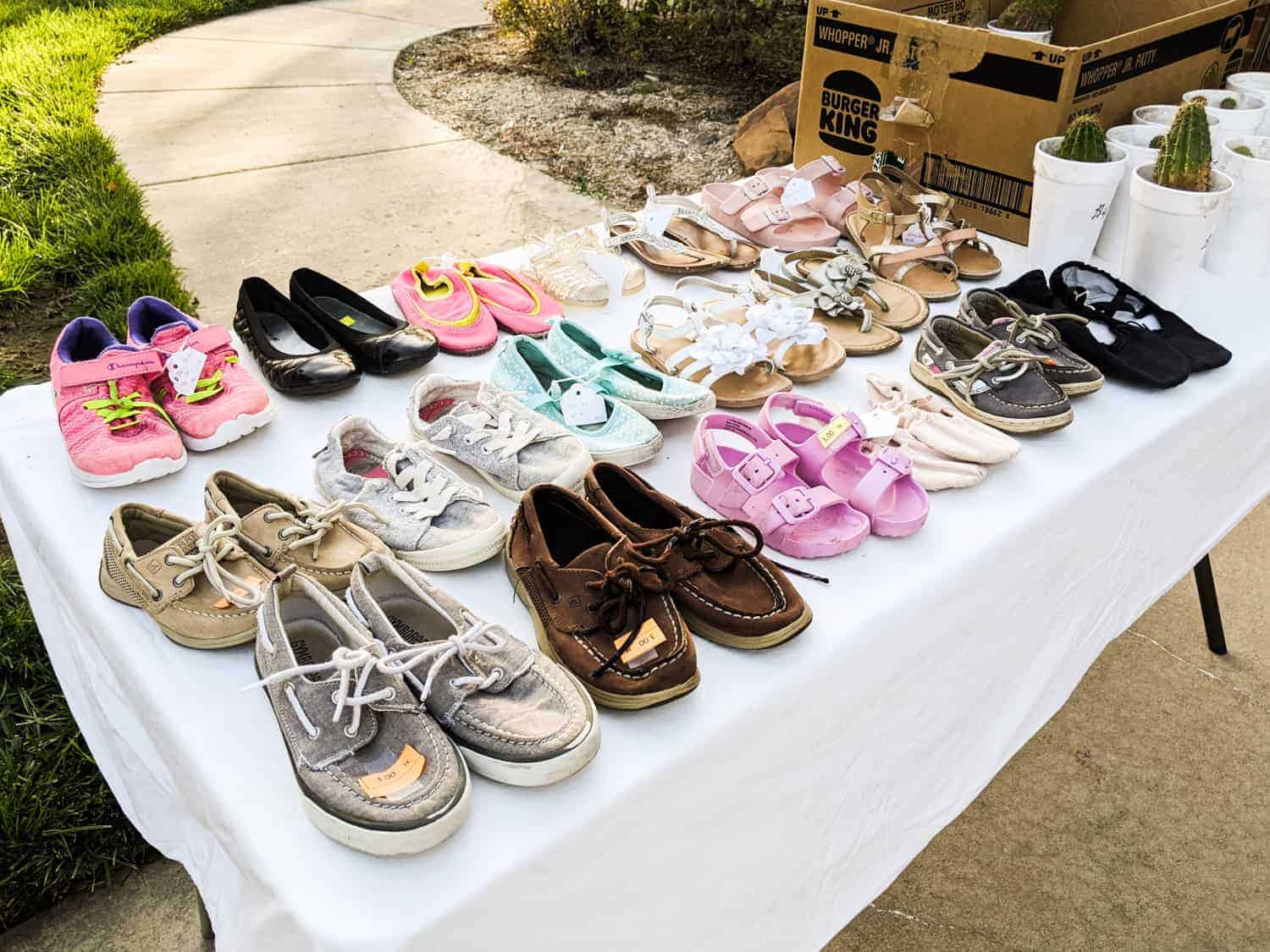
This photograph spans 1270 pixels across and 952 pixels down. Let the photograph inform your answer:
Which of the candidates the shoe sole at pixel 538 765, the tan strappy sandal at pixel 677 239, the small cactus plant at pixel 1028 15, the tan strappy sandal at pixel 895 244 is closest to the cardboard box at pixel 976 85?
the tan strappy sandal at pixel 895 244

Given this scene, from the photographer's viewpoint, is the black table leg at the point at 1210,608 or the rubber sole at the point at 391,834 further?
the black table leg at the point at 1210,608

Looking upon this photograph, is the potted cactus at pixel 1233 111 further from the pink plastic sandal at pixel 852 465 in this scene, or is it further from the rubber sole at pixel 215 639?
the rubber sole at pixel 215 639

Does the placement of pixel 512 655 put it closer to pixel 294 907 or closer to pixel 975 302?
pixel 294 907

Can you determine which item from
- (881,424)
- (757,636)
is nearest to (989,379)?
(881,424)

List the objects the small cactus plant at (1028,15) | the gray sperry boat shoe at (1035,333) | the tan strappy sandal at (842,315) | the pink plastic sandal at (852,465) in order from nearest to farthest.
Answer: the pink plastic sandal at (852,465) < the gray sperry boat shoe at (1035,333) < the tan strappy sandal at (842,315) < the small cactus plant at (1028,15)

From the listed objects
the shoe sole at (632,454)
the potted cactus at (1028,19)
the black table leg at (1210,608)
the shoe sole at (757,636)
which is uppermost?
the potted cactus at (1028,19)

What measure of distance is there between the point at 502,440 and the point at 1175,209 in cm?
100

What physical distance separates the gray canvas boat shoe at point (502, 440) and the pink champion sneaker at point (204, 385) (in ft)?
0.65

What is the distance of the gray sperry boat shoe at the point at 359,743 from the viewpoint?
0.68 m

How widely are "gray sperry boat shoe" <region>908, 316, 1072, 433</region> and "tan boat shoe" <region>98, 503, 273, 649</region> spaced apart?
0.83m

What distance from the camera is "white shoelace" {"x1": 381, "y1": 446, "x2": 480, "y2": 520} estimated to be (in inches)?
38.1

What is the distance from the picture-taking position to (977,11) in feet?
6.71

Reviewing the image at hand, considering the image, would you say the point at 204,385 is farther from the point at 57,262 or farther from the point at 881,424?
the point at 57,262

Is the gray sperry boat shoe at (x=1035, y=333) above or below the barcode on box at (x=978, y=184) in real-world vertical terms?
below
